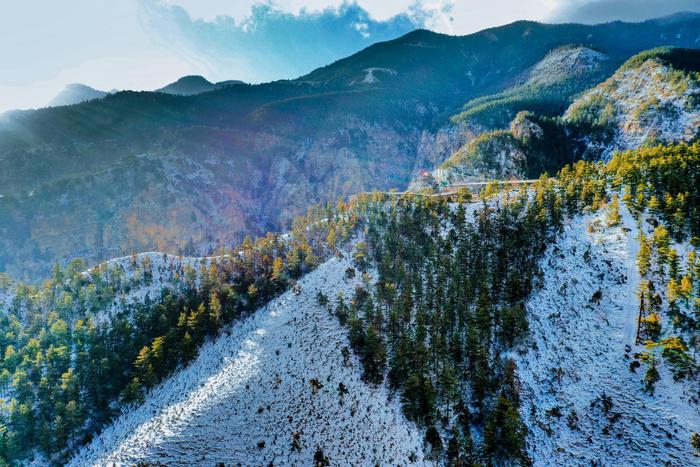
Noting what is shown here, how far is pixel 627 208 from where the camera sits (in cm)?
7100

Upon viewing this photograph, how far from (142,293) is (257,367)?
5395 centimetres

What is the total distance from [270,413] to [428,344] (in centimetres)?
2848

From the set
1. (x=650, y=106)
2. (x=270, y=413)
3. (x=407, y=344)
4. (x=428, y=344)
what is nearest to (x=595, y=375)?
(x=428, y=344)

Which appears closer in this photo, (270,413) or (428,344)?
(270,413)

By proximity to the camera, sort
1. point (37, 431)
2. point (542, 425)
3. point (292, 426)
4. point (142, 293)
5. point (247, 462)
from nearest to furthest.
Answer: point (542, 425) < point (247, 462) < point (292, 426) < point (37, 431) < point (142, 293)

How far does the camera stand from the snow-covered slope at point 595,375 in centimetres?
4269

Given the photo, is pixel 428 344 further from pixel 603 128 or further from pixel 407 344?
pixel 603 128

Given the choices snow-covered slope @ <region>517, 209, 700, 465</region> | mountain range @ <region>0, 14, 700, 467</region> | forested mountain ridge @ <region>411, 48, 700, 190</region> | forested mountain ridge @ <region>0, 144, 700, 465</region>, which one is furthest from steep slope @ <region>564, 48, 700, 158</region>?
snow-covered slope @ <region>517, 209, 700, 465</region>

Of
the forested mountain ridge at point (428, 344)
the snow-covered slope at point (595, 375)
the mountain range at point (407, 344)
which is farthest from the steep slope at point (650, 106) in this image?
the snow-covered slope at point (595, 375)

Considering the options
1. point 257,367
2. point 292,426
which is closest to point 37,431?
point 257,367

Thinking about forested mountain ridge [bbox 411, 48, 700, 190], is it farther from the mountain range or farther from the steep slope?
the mountain range

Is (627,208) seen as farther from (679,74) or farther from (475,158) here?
(679,74)

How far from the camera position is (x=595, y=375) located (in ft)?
165

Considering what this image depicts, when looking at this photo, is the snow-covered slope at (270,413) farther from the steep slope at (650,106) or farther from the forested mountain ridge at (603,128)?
the steep slope at (650,106)
